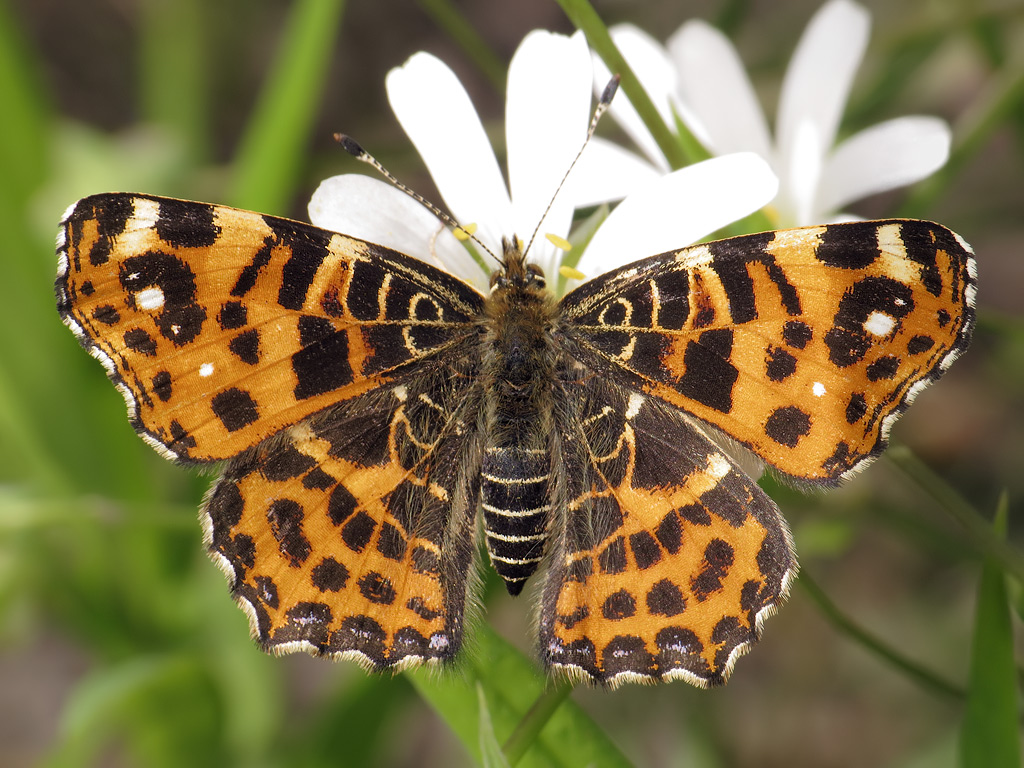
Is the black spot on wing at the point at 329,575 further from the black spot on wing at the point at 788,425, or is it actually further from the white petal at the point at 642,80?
the white petal at the point at 642,80

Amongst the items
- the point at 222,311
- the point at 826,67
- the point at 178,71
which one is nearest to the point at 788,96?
Answer: the point at 826,67

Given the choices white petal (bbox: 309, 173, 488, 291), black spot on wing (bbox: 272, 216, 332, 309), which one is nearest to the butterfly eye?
white petal (bbox: 309, 173, 488, 291)

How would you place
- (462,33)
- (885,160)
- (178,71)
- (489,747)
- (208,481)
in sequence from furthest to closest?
(178,71)
(208,481)
(462,33)
(885,160)
(489,747)

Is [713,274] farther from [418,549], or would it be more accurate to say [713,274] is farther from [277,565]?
[277,565]

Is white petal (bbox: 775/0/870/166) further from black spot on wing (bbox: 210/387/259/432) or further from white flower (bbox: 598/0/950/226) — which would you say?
black spot on wing (bbox: 210/387/259/432)

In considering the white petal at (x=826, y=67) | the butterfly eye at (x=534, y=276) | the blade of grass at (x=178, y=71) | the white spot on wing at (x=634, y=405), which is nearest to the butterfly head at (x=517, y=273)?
the butterfly eye at (x=534, y=276)

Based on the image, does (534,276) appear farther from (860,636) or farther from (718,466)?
(860,636)

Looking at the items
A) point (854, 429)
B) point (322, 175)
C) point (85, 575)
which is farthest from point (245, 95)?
point (854, 429)
